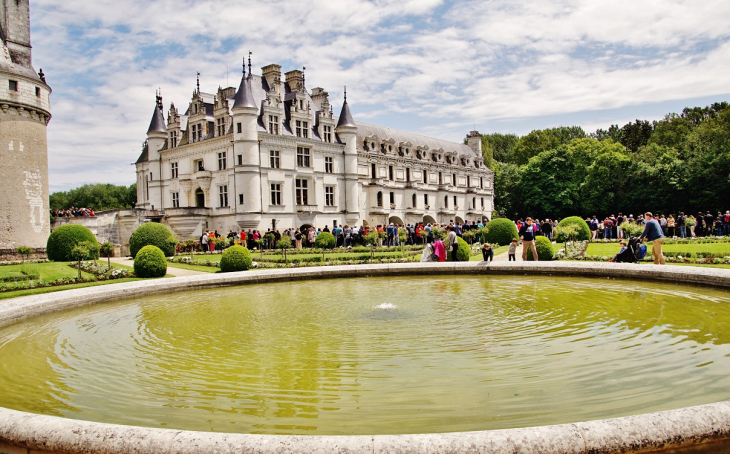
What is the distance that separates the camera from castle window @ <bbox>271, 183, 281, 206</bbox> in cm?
4169

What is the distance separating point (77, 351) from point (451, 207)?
5699 cm

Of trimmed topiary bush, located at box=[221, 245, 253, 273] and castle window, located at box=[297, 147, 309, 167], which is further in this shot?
castle window, located at box=[297, 147, 309, 167]

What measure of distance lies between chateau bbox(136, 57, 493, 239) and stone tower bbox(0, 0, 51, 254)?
10.5m

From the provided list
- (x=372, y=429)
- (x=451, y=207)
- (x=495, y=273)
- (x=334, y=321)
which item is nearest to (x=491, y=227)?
(x=495, y=273)

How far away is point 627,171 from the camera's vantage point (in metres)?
55.6

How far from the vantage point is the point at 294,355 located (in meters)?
6.70

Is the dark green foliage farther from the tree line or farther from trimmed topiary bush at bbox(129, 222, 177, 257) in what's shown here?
trimmed topiary bush at bbox(129, 222, 177, 257)

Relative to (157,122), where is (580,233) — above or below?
below

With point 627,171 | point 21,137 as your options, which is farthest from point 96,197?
point 627,171

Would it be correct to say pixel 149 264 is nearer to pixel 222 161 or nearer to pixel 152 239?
pixel 152 239

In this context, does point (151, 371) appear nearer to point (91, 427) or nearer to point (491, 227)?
point (91, 427)

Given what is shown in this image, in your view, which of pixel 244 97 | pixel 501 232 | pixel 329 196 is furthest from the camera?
pixel 329 196

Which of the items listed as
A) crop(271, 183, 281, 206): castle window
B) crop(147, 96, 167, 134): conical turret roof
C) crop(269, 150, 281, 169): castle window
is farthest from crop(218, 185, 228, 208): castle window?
crop(147, 96, 167, 134): conical turret roof

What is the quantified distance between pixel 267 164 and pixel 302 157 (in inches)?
156
